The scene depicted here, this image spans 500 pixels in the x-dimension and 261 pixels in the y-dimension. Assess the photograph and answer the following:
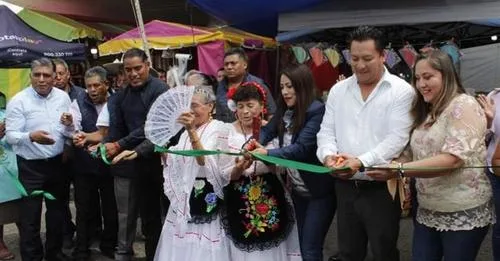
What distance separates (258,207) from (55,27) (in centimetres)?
911

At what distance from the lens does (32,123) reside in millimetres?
4473

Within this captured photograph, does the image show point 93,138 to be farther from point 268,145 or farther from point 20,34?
point 20,34

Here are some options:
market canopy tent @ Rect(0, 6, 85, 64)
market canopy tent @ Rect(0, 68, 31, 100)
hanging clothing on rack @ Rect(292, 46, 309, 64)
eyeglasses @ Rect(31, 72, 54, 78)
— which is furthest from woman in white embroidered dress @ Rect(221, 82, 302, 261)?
market canopy tent @ Rect(0, 68, 31, 100)

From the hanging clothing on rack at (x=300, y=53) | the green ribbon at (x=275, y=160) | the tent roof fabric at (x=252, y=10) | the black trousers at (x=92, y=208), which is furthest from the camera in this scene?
the hanging clothing on rack at (x=300, y=53)

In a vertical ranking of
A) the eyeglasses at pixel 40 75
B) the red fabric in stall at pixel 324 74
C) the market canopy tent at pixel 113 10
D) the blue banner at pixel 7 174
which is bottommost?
the blue banner at pixel 7 174

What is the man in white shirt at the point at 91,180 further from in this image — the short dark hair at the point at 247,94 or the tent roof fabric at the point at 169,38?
the tent roof fabric at the point at 169,38

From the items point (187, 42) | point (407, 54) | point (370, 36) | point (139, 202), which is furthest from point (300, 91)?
point (187, 42)

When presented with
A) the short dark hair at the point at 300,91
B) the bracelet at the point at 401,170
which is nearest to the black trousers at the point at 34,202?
A: the short dark hair at the point at 300,91

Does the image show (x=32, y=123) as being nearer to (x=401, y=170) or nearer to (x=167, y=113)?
(x=167, y=113)

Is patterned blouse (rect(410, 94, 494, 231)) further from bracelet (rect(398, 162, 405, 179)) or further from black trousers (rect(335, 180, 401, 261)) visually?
black trousers (rect(335, 180, 401, 261))

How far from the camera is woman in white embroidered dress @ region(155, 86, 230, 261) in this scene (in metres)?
3.47

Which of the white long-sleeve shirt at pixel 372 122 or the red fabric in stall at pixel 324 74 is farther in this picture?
the red fabric in stall at pixel 324 74

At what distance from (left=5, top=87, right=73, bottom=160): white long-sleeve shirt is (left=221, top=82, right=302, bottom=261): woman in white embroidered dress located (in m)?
1.87

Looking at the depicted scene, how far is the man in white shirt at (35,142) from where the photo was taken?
4.45 metres
